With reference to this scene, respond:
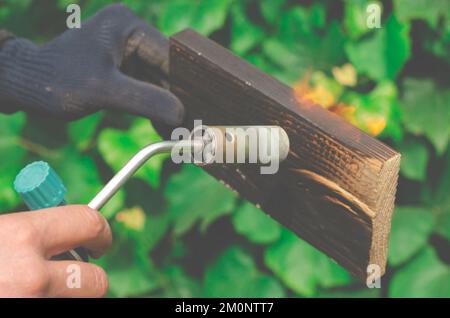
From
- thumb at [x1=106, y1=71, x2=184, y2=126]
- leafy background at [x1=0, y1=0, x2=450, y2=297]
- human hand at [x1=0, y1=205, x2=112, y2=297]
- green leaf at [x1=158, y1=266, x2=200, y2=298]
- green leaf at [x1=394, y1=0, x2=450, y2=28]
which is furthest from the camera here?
green leaf at [x1=158, y1=266, x2=200, y2=298]

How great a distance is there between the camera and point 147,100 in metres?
1.14

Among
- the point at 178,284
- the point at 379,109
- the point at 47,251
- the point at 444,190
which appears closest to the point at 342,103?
the point at 379,109

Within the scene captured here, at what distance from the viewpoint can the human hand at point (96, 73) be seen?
3.77 feet

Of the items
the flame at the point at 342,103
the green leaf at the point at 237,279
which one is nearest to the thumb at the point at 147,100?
the flame at the point at 342,103

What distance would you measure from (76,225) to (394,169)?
1.35ft

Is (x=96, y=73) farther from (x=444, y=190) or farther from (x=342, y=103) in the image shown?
(x=444, y=190)

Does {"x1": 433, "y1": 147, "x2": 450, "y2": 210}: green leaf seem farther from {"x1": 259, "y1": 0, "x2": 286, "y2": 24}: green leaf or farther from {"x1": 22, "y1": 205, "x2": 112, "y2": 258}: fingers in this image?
{"x1": 22, "y1": 205, "x2": 112, "y2": 258}: fingers

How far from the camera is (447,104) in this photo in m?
1.75

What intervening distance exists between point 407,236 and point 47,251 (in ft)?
3.63

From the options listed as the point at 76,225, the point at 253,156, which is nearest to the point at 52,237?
the point at 76,225

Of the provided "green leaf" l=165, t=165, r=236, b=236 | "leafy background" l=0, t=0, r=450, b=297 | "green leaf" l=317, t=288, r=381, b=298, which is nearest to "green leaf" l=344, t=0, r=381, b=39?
"leafy background" l=0, t=0, r=450, b=297

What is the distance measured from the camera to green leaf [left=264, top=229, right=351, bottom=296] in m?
1.83

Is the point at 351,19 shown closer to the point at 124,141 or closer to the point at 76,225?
the point at 124,141

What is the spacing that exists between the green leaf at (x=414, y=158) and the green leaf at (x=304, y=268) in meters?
0.28
